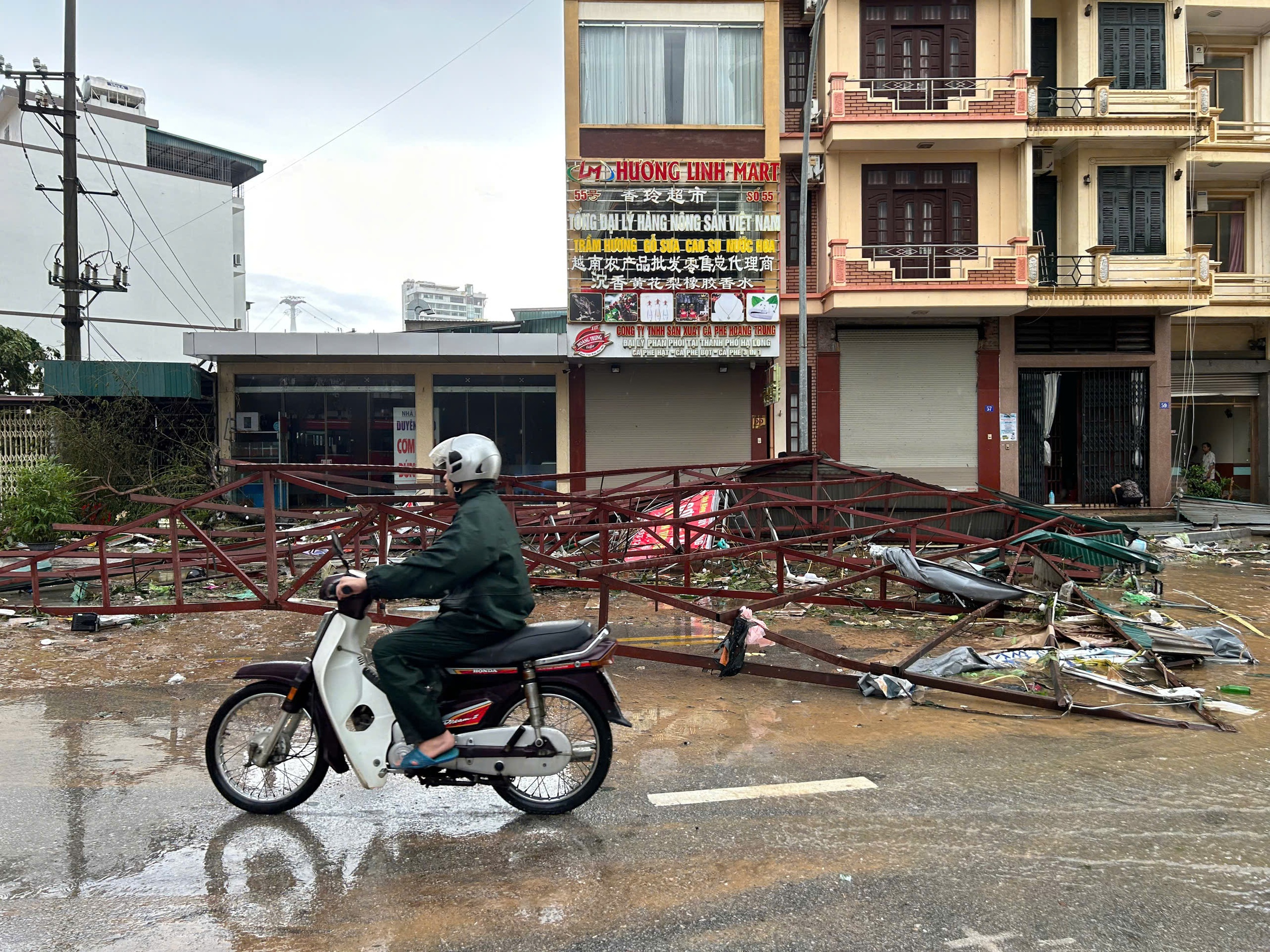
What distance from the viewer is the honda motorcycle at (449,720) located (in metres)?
4.24

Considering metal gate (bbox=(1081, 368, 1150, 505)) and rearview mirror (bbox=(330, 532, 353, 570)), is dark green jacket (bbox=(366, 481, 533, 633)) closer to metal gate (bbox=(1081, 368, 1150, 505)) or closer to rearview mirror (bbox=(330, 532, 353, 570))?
rearview mirror (bbox=(330, 532, 353, 570))

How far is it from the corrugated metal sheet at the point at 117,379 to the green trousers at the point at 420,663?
1699 centimetres

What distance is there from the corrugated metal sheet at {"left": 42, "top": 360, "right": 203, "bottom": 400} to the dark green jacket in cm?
1696

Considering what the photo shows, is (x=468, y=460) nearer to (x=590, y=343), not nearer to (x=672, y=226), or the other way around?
(x=590, y=343)

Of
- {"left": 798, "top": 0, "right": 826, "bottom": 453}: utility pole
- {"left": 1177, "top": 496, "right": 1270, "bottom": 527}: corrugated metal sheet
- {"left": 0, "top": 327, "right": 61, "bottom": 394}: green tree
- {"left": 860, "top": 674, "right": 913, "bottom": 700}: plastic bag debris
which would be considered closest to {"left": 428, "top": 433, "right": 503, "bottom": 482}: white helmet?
{"left": 860, "top": 674, "right": 913, "bottom": 700}: plastic bag debris

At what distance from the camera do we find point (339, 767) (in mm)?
4285

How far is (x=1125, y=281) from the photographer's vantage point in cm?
2205

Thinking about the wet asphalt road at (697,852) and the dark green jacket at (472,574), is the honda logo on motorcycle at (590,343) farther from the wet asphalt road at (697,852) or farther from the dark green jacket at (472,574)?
the dark green jacket at (472,574)

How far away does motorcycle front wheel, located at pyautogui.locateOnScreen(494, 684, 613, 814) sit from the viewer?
4.32m

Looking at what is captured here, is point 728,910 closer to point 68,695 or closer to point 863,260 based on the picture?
point 68,695

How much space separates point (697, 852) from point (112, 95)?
51828mm

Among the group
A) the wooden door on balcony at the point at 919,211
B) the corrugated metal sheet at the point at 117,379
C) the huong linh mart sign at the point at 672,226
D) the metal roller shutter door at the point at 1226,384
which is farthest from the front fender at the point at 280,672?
the metal roller shutter door at the point at 1226,384

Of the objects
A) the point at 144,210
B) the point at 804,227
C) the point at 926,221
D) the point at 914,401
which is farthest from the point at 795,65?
the point at 144,210

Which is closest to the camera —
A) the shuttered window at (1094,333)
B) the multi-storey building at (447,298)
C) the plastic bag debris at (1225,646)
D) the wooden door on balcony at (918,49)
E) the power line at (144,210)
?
the plastic bag debris at (1225,646)
